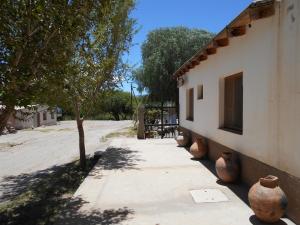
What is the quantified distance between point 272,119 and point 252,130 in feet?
3.00

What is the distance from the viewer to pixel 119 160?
35.3ft

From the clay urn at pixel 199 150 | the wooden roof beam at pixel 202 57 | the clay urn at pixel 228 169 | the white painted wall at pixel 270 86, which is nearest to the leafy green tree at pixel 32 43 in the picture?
the white painted wall at pixel 270 86

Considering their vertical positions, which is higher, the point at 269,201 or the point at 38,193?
the point at 269,201

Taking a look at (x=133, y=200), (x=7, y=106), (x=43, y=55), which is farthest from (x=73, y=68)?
(x=133, y=200)

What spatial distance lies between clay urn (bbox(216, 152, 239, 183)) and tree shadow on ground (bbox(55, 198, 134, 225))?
2337 millimetres

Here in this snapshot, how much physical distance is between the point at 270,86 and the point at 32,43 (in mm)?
3919

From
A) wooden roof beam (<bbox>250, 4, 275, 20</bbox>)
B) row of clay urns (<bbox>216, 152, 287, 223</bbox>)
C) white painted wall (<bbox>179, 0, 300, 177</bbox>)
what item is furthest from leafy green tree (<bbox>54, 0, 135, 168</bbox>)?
row of clay urns (<bbox>216, 152, 287, 223</bbox>)

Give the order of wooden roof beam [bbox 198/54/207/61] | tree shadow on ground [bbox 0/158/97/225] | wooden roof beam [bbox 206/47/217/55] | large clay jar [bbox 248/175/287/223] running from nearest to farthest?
large clay jar [bbox 248/175/287/223], tree shadow on ground [bbox 0/158/97/225], wooden roof beam [bbox 206/47/217/55], wooden roof beam [bbox 198/54/207/61]

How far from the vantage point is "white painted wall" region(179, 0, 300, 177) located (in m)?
4.89

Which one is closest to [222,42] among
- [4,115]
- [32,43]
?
→ [32,43]

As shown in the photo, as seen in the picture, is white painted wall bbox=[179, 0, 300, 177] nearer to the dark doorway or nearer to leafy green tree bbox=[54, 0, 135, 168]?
the dark doorway

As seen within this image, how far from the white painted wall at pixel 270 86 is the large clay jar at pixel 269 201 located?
1.19ft

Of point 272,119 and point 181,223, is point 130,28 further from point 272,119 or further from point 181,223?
point 181,223

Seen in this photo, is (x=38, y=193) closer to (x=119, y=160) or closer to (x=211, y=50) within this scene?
(x=119, y=160)
